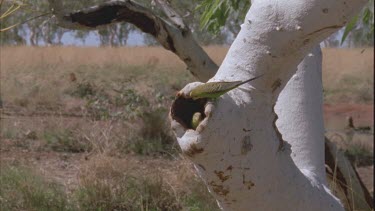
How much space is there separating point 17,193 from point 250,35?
4044 millimetres

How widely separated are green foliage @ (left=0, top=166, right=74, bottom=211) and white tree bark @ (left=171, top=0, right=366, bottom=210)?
351 centimetres

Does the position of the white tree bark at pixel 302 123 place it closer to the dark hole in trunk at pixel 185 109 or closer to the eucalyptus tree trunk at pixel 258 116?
the eucalyptus tree trunk at pixel 258 116

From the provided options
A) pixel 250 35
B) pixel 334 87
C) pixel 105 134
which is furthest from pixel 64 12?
pixel 334 87

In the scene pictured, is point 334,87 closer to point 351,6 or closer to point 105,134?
point 105,134

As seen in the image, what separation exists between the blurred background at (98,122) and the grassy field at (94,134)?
0.01 meters

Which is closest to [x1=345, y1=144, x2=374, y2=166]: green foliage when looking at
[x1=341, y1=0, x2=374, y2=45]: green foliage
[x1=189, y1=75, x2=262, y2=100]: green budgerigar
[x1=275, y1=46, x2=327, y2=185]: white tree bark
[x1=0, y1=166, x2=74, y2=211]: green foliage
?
[x1=341, y1=0, x2=374, y2=45]: green foliage

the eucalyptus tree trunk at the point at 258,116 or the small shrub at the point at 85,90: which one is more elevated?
the eucalyptus tree trunk at the point at 258,116

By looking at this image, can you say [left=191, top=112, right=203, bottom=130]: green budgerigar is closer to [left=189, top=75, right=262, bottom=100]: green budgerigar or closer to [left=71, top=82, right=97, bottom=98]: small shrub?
[left=189, top=75, right=262, bottom=100]: green budgerigar

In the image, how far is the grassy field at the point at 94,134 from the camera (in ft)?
20.9

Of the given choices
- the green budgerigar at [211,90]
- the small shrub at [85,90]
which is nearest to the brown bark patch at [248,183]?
the green budgerigar at [211,90]

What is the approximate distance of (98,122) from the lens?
992 cm

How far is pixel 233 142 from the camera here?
265 cm

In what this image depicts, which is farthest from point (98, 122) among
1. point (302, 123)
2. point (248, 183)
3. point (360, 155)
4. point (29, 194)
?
point (248, 183)

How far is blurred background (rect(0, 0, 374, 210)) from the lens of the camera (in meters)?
6.34
